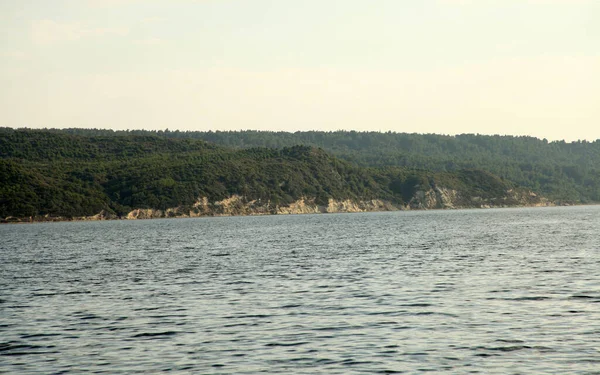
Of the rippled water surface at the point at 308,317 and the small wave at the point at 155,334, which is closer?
the rippled water surface at the point at 308,317

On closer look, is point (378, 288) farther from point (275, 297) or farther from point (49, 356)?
point (49, 356)

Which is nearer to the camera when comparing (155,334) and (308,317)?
(155,334)

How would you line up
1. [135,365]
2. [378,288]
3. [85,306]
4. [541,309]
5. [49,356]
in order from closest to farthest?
[135,365] < [49,356] < [541,309] < [85,306] < [378,288]

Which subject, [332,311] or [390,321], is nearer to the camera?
[390,321]

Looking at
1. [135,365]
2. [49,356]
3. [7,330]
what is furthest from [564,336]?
[7,330]

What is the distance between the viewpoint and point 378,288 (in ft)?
134

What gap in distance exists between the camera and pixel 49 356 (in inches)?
978

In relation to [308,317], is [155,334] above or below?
below

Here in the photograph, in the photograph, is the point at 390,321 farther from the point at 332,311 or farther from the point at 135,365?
the point at 135,365

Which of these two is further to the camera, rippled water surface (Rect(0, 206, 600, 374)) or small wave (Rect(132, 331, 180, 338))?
small wave (Rect(132, 331, 180, 338))

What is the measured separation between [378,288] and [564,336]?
1556 centimetres

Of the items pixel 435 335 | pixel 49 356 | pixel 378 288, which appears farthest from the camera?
pixel 378 288

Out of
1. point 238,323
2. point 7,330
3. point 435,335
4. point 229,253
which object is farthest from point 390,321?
point 229,253

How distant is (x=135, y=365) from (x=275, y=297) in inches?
601
